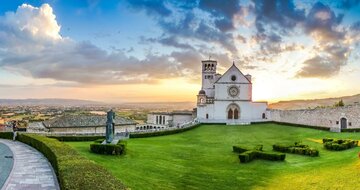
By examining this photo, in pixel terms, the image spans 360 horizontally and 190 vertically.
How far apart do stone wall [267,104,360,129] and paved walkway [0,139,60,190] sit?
3755 cm

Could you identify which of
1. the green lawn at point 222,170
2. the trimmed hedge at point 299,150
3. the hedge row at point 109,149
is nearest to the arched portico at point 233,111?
the trimmed hedge at point 299,150

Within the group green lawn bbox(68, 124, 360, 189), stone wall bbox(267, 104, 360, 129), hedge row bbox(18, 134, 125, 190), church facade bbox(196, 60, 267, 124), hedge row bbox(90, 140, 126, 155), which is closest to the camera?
hedge row bbox(18, 134, 125, 190)

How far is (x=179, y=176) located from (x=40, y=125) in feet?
119

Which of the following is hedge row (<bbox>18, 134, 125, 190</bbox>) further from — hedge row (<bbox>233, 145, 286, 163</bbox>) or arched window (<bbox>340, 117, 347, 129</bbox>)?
arched window (<bbox>340, 117, 347, 129</bbox>)

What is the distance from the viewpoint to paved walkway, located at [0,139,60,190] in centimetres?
1484

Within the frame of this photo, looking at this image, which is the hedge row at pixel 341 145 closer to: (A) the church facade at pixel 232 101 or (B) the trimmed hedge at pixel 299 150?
(B) the trimmed hedge at pixel 299 150

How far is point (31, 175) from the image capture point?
17.1 m

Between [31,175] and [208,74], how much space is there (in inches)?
2347

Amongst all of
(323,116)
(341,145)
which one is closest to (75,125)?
(323,116)

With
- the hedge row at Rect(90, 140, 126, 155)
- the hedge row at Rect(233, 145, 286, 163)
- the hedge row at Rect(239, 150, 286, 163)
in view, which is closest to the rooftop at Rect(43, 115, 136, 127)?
the hedge row at Rect(90, 140, 126, 155)

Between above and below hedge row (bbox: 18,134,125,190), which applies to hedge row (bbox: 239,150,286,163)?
below

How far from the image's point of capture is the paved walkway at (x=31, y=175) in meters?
14.8

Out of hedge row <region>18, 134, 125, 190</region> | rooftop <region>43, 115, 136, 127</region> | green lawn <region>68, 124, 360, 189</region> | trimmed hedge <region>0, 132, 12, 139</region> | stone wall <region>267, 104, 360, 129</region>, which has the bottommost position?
green lawn <region>68, 124, 360, 189</region>

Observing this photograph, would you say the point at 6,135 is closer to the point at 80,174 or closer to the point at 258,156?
the point at 258,156
